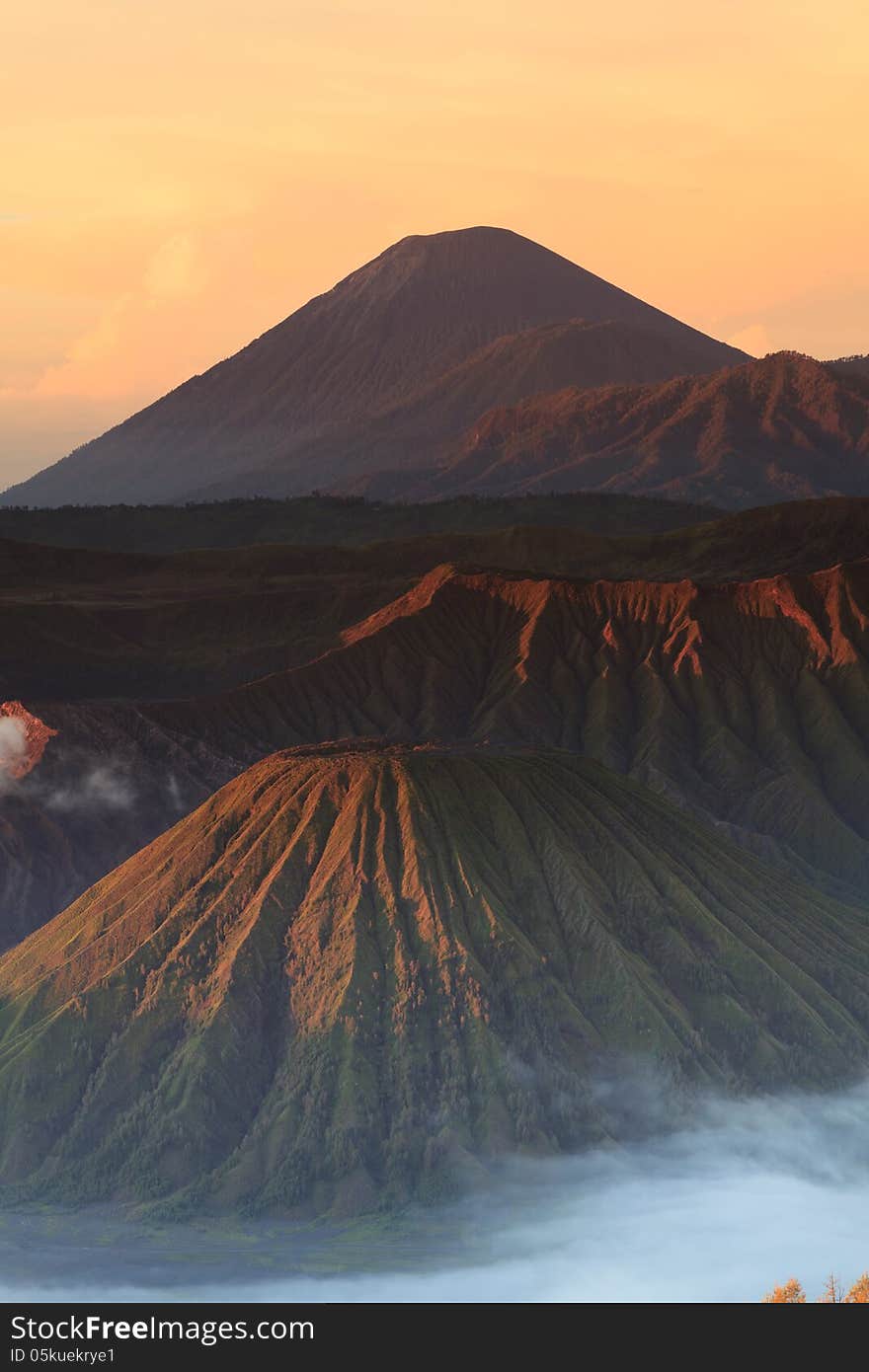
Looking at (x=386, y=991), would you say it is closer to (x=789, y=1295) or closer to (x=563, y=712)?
(x=789, y=1295)

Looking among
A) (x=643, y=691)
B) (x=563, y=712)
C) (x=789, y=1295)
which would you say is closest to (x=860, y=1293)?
(x=789, y=1295)

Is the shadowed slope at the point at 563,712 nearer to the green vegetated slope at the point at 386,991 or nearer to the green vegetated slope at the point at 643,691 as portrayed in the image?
the green vegetated slope at the point at 643,691

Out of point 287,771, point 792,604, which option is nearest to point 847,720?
point 792,604

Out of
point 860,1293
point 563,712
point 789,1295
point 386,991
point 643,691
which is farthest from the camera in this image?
point 643,691

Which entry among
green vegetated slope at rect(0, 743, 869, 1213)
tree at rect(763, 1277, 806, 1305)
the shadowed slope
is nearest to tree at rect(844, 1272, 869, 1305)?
tree at rect(763, 1277, 806, 1305)

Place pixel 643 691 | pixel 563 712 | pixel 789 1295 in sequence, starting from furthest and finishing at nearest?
pixel 643 691, pixel 563 712, pixel 789 1295

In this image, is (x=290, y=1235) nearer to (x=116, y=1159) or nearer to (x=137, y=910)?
(x=116, y=1159)

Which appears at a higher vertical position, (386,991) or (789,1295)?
(386,991)

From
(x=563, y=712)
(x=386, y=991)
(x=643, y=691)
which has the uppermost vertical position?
(x=643, y=691)
